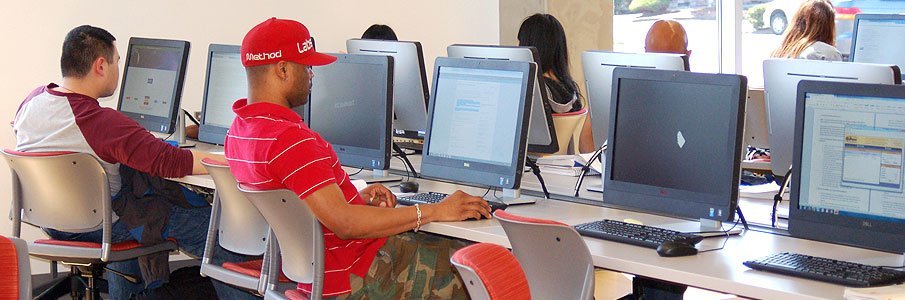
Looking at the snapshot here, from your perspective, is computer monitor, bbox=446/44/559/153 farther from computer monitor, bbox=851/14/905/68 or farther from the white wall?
the white wall

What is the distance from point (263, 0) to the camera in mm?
6281

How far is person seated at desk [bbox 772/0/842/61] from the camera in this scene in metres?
5.96

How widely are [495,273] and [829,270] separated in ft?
3.36

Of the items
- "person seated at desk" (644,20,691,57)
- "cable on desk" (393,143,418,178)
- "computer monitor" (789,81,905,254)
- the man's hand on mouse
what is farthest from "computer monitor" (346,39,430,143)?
"computer monitor" (789,81,905,254)

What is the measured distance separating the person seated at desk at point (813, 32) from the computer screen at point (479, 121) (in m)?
2.94

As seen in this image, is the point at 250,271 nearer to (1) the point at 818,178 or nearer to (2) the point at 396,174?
(2) the point at 396,174

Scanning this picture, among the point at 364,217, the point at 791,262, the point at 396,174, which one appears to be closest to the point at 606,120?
the point at 396,174

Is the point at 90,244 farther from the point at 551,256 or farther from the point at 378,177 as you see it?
the point at 551,256

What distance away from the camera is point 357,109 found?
13.1ft

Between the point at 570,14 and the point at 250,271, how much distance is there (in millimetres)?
3997

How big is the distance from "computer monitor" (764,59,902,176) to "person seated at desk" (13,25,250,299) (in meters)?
1.98

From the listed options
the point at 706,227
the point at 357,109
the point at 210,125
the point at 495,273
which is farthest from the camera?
the point at 210,125

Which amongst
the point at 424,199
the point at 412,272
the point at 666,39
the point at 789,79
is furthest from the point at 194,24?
the point at 789,79

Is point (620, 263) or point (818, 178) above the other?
point (818, 178)
